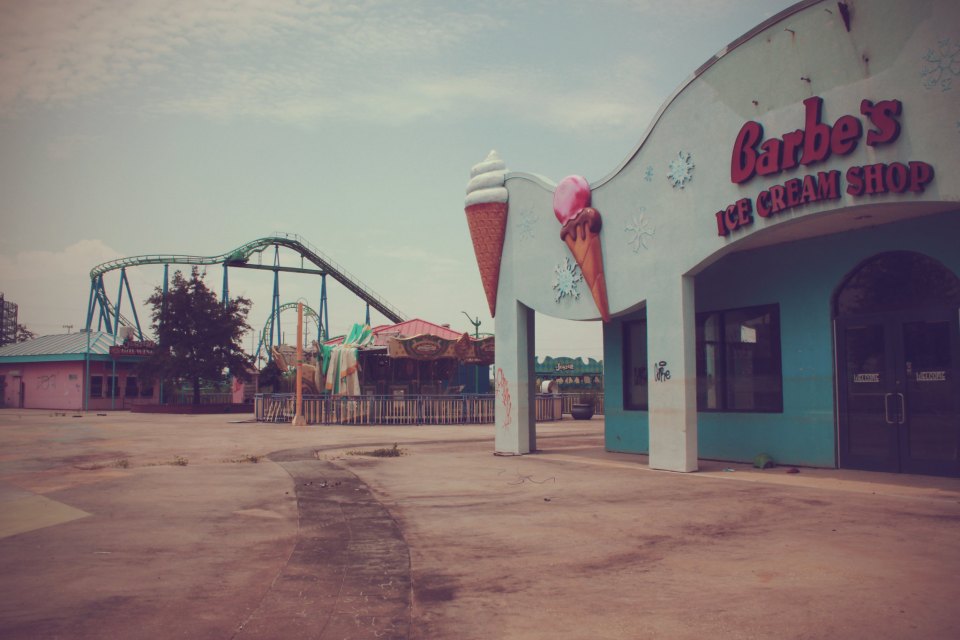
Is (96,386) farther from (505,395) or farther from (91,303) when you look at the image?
(505,395)

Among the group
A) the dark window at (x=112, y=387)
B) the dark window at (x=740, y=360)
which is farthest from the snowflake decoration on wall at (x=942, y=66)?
the dark window at (x=112, y=387)

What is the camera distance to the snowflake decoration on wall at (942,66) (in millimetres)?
8617

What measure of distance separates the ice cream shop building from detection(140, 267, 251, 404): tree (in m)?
33.9

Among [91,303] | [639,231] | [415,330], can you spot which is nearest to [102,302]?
[91,303]

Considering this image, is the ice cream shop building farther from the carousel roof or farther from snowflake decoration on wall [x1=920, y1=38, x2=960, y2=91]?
the carousel roof

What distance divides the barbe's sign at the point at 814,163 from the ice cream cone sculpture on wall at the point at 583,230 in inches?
115

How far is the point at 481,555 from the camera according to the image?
6.66 metres

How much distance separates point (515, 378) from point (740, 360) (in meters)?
4.75

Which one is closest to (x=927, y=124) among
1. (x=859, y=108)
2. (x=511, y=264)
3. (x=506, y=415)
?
(x=859, y=108)

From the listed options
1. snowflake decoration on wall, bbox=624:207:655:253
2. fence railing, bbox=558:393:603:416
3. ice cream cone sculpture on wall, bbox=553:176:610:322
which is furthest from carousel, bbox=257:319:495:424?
snowflake decoration on wall, bbox=624:207:655:253

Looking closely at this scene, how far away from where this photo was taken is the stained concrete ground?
4.67 meters

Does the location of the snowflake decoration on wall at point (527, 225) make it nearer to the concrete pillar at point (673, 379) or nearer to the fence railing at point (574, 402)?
the concrete pillar at point (673, 379)

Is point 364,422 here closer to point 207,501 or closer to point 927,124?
point 207,501

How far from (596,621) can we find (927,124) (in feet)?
24.7
